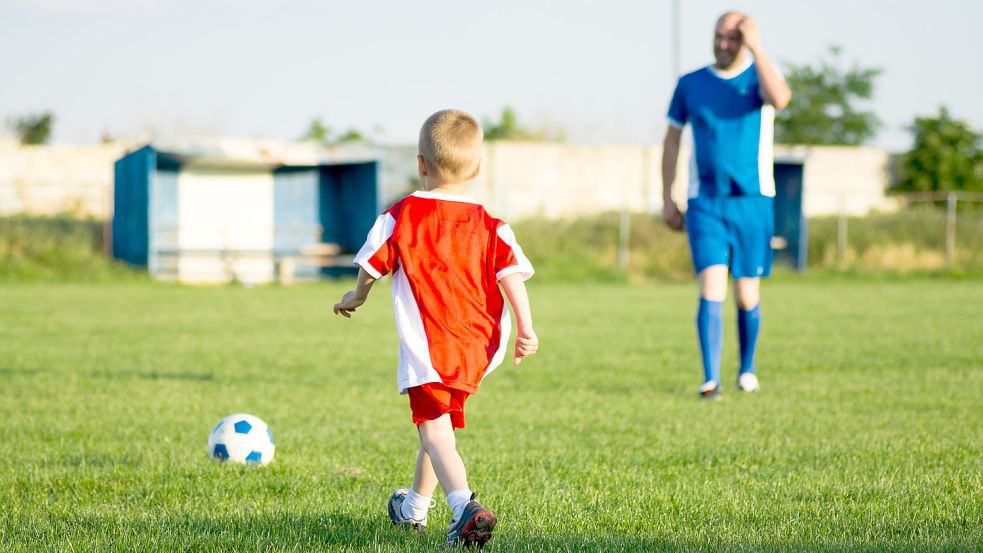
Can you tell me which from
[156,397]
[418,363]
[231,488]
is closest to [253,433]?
[231,488]

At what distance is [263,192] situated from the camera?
25.4m

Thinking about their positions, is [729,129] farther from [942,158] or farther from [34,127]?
[34,127]

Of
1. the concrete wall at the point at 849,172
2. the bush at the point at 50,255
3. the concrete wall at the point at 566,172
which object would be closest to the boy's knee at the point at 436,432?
the bush at the point at 50,255

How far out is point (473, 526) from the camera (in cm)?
302

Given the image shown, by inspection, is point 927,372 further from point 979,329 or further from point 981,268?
point 981,268

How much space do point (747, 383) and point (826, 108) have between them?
56658 millimetres

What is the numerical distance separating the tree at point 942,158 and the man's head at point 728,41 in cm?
4589

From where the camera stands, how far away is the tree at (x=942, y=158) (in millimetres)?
49531

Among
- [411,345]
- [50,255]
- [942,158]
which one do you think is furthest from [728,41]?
[942,158]

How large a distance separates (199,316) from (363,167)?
11268 mm

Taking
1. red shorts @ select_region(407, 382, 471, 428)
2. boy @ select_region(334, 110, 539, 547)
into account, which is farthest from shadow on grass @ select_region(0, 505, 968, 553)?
red shorts @ select_region(407, 382, 471, 428)

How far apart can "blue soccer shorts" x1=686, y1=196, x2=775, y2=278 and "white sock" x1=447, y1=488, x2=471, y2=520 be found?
161 inches

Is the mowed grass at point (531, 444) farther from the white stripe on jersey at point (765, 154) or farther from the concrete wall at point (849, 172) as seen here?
the concrete wall at point (849, 172)

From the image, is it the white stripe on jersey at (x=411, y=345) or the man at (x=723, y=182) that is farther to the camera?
the man at (x=723, y=182)
